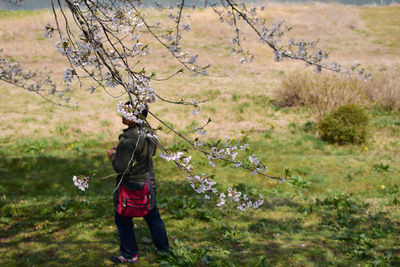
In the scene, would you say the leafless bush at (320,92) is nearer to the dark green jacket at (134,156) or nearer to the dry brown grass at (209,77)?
the dry brown grass at (209,77)

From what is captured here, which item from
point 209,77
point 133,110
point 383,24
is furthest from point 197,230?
point 383,24

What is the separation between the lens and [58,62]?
95.1ft

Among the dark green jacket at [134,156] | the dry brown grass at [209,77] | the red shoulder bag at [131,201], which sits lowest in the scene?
the dry brown grass at [209,77]

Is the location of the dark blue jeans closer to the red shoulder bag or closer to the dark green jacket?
the red shoulder bag

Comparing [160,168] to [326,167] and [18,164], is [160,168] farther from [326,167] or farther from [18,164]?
[326,167]

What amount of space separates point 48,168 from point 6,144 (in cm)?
397

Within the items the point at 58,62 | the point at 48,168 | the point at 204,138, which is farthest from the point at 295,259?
the point at 58,62

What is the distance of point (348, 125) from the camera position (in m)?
12.9

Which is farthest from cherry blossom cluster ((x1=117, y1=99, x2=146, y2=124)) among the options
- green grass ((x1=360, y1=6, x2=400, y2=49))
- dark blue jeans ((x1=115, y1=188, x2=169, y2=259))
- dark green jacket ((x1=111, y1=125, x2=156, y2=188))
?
green grass ((x1=360, y1=6, x2=400, y2=49))

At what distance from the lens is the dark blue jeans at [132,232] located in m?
4.43

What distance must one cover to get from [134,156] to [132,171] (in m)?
0.21

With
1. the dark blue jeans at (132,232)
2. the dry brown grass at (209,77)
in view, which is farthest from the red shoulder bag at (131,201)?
the dry brown grass at (209,77)

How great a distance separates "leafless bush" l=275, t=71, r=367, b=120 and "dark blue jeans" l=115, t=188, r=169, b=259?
1189 centimetres

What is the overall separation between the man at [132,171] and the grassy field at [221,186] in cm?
27
